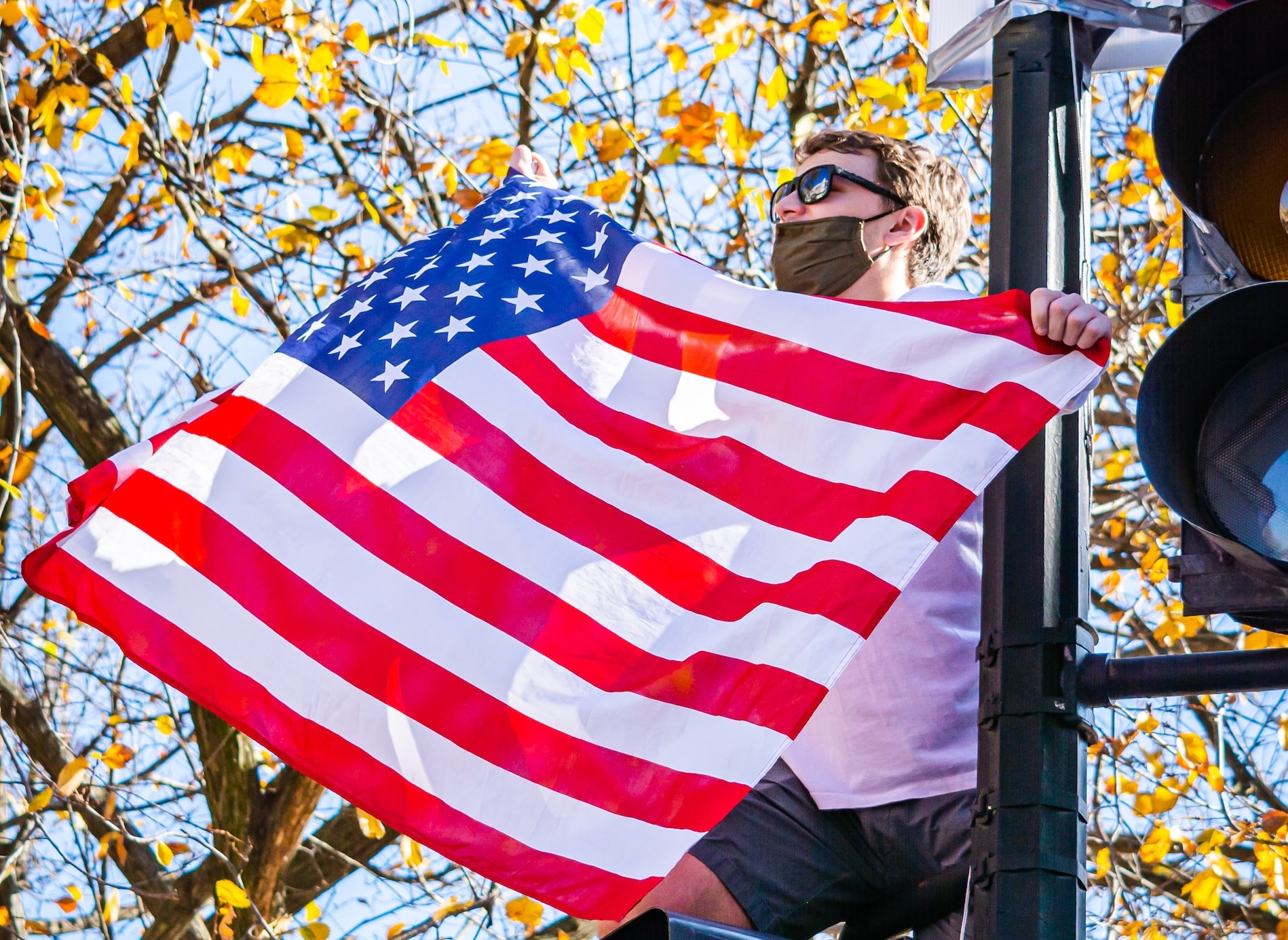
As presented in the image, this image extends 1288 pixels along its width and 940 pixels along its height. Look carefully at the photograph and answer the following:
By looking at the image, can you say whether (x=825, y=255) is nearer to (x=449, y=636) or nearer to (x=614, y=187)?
(x=449, y=636)

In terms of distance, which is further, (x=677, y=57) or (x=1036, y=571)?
(x=677, y=57)

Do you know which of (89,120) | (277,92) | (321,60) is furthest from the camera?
(89,120)

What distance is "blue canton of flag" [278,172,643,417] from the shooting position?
391cm

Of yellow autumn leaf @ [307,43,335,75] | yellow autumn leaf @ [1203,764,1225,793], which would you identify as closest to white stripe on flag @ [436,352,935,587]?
yellow autumn leaf @ [307,43,335,75]

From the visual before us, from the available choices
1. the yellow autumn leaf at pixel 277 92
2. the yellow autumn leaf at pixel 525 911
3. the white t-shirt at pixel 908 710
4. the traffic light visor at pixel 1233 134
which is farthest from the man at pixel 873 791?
the yellow autumn leaf at pixel 277 92

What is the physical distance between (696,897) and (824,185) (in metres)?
1.77

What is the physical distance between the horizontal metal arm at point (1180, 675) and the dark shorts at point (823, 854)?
656 millimetres

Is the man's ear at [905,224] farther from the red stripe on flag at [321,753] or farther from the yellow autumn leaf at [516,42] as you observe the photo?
the yellow autumn leaf at [516,42]

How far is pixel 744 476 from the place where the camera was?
131 inches

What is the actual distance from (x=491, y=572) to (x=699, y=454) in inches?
19.2

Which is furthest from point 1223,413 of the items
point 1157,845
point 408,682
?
point 1157,845

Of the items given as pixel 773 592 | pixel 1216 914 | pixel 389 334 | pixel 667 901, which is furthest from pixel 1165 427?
pixel 1216 914

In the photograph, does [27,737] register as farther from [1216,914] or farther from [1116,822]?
[1216,914]

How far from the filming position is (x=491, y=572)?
339 centimetres
